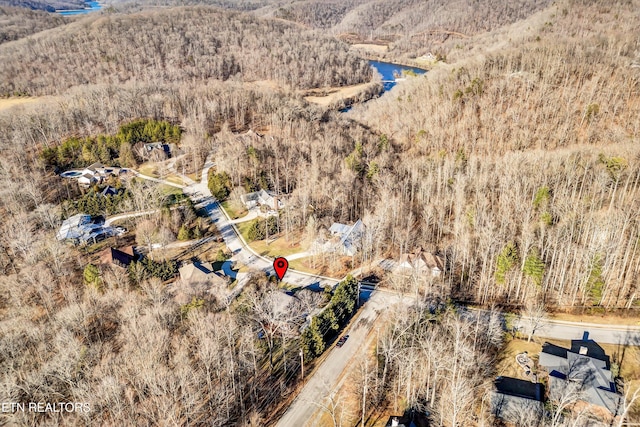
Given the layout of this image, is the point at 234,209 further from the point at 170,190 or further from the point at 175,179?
the point at 175,179

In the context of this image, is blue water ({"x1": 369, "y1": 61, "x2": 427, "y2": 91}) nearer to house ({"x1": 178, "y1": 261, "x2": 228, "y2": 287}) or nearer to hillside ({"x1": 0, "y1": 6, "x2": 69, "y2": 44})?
house ({"x1": 178, "y1": 261, "x2": 228, "y2": 287})

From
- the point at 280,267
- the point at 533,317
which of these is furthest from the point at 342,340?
the point at 533,317

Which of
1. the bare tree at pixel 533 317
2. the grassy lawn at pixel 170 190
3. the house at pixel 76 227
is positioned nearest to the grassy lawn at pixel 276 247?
the grassy lawn at pixel 170 190

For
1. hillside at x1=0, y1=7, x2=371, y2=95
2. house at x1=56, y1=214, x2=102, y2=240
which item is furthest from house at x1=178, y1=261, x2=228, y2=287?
hillside at x1=0, y1=7, x2=371, y2=95

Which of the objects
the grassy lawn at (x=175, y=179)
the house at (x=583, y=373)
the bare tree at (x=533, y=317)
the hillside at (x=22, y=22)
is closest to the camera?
the house at (x=583, y=373)

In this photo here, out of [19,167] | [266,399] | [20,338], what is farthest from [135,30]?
[266,399]

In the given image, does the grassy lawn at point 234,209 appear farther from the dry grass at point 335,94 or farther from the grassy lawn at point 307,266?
the dry grass at point 335,94
